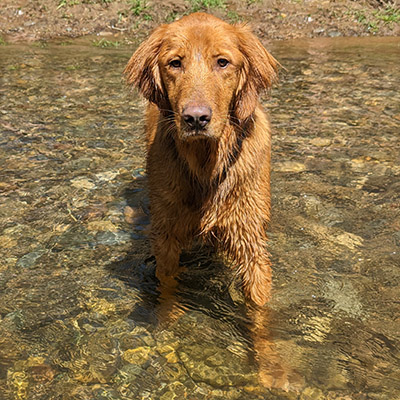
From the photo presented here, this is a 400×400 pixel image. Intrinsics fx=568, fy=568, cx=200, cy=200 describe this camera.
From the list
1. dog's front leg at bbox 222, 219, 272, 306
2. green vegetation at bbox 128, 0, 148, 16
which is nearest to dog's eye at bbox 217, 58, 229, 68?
dog's front leg at bbox 222, 219, 272, 306

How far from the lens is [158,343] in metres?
3.71

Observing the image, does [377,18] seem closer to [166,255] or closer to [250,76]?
[250,76]

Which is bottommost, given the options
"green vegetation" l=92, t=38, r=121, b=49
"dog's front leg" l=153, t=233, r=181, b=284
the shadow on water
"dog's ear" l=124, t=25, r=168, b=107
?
the shadow on water

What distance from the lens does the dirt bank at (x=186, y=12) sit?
38.5 ft

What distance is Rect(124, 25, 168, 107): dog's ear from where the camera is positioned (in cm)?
383

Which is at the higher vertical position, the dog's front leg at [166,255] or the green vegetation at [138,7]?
the green vegetation at [138,7]

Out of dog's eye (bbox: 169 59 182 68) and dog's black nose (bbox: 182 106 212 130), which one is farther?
dog's eye (bbox: 169 59 182 68)

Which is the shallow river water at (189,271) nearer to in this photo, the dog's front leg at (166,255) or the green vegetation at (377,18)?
the dog's front leg at (166,255)

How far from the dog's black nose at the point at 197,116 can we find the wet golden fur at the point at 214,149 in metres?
0.19

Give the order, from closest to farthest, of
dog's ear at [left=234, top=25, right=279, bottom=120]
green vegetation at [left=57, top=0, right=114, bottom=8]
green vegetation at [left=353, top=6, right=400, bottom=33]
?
dog's ear at [left=234, top=25, right=279, bottom=120]
green vegetation at [left=353, top=6, right=400, bottom=33]
green vegetation at [left=57, top=0, right=114, bottom=8]

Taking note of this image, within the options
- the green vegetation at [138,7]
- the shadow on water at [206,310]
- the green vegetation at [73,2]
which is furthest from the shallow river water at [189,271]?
the green vegetation at [73,2]

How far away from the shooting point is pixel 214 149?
3.74 m

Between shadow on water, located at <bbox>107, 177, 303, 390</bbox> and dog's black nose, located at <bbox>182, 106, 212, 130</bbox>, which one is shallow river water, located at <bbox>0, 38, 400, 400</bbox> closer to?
shadow on water, located at <bbox>107, 177, 303, 390</bbox>

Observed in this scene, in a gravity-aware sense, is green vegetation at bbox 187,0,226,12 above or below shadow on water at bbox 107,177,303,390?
above
